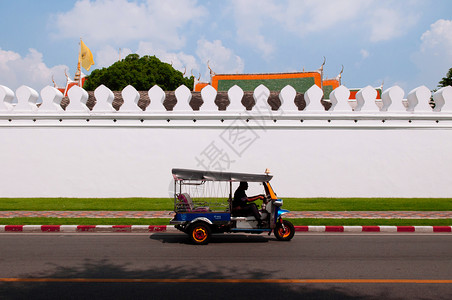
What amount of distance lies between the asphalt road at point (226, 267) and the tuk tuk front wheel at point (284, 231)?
165 mm

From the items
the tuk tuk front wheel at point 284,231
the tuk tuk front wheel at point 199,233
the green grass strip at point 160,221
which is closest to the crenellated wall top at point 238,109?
the green grass strip at point 160,221

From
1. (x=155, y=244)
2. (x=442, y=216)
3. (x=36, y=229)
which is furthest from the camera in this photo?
(x=442, y=216)

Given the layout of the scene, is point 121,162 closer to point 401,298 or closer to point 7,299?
point 7,299

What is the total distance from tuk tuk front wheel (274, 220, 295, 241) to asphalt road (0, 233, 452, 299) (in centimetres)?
16

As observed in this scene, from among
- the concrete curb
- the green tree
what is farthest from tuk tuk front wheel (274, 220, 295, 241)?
the green tree

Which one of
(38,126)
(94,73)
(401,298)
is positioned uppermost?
(94,73)

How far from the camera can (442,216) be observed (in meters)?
10.5

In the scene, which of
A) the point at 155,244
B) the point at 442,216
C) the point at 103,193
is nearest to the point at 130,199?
the point at 103,193

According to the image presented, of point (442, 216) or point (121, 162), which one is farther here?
point (121, 162)

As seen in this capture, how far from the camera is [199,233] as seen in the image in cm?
793

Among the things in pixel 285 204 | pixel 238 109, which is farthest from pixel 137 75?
pixel 285 204

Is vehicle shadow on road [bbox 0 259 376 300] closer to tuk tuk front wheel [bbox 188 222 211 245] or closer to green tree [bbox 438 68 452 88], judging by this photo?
tuk tuk front wheel [bbox 188 222 211 245]

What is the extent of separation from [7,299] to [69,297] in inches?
23.9

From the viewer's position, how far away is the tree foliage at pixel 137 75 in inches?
1298
